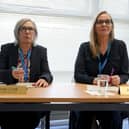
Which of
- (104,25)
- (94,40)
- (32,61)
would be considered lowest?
(32,61)

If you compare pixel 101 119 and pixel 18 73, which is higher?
pixel 18 73

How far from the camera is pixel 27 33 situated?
102 inches

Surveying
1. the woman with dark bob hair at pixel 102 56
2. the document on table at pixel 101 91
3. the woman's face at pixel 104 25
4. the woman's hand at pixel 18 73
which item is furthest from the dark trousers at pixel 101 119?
the woman's face at pixel 104 25

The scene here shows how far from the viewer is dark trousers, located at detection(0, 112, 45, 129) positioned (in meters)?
2.30

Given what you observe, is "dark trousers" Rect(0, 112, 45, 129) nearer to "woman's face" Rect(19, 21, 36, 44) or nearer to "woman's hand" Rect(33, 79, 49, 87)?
"woman's hand" Rect(33, 79, 49, 87)

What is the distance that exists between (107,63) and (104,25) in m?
0.33

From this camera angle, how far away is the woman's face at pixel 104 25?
263 centimetres

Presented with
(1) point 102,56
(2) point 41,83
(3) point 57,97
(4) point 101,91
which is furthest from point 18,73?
(1) point 102,56

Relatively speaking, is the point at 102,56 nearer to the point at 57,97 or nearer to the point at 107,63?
the point at 107,63

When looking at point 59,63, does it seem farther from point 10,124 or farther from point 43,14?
point 10,124

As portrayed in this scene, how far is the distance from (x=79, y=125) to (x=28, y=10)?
1.65 metres

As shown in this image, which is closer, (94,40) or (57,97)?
(57,97)

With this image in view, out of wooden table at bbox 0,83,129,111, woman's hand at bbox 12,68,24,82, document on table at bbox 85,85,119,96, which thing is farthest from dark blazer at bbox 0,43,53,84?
wooden table at bbox 0,83,129,111

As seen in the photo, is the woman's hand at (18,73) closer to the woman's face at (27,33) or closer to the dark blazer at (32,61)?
the dark blazer at (32,61)
